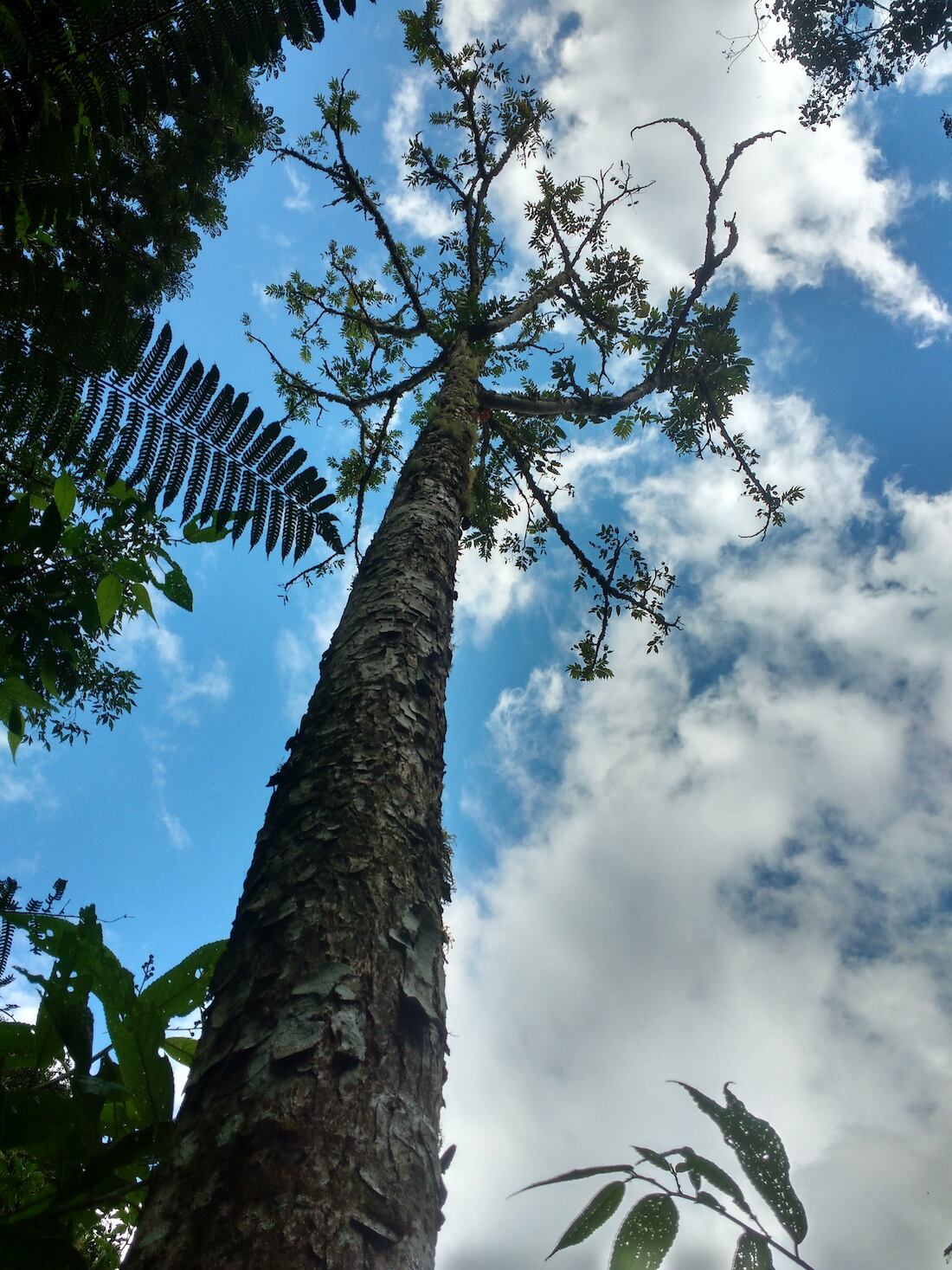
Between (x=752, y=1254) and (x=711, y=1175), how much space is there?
8cm

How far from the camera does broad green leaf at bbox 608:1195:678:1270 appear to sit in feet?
2.22

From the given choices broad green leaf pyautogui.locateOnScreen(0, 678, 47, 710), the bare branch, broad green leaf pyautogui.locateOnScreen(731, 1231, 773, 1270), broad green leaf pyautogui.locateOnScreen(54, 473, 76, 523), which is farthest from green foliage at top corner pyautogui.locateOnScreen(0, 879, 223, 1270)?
the bare branch

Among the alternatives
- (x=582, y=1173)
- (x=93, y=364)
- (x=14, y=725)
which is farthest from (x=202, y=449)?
(x=582, y=1173)

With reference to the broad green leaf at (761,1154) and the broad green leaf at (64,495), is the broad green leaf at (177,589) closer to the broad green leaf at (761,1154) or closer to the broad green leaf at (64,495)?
the broad green leaf at (64,495)

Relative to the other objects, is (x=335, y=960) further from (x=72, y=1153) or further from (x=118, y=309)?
(x=118, y=309)

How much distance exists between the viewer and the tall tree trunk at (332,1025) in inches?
32.6

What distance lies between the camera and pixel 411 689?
6.34 feet

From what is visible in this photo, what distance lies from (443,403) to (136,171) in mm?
3643

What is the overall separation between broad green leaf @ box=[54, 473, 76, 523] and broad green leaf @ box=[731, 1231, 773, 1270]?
214 cm

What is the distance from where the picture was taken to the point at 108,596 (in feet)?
6.97

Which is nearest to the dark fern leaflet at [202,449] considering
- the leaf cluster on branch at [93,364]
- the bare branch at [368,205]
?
the leaf cluster on branch at [93,364]

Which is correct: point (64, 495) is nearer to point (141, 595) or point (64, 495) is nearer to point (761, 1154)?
point (141, 595)

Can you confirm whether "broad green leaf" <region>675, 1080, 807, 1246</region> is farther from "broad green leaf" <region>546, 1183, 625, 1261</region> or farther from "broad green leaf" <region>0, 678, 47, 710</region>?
"broad green leaf" <region>0, 678, 47, 710</region>

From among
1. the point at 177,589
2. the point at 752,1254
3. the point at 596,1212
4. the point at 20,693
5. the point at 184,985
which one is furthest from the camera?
the point at 177,589
